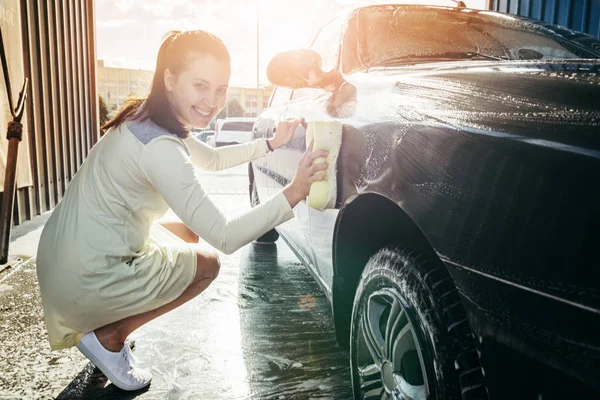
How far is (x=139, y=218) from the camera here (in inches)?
75.4

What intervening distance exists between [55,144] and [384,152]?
511 centimetres

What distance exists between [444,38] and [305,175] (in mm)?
1071

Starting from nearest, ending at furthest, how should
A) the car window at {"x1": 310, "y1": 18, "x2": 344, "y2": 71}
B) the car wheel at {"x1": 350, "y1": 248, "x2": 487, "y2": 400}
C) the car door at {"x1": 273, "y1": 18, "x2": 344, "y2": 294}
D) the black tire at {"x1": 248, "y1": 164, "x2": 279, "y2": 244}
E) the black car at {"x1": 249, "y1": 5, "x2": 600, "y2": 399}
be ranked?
the black car at {"x1": 249, "y1": 5, "x2": 600, "y2": 399} < the car wheel at {"x1": 350, "y1": 248, "x2": 487, "y2": 400} < the car door at {"x1": 273, "y1": 18, "x2": 344, "y2": 294} < the car window at {"x1": 310, "y1": 18, "x2": 344, "y2": 71} < the black tire at {"x1": 248, "y1": 164, "x2": 279, "y2": 244}

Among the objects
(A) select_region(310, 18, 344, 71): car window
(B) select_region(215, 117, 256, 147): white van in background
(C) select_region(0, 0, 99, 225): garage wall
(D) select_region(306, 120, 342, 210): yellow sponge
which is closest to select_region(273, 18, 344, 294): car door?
(A) select_region(310, 18, 344, 71): car window

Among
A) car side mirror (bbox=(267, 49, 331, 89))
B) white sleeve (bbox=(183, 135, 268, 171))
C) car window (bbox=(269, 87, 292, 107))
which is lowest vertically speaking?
white sleeve (bbox=(183, 135, 268, 171))

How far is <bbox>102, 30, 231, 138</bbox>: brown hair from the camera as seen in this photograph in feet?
5.63

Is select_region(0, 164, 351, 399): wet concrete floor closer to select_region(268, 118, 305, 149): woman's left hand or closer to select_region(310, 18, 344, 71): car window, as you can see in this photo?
select_region(268, 118, 305, 149): woman's left hand

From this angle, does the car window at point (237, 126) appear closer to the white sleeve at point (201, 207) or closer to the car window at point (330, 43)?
the car window at point (330, 43)

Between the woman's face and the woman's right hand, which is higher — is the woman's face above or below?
above

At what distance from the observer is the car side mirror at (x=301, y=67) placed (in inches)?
74.0


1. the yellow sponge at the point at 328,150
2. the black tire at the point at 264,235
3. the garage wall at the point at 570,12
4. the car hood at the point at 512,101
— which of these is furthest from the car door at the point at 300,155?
the garage wall at the point at 570,12

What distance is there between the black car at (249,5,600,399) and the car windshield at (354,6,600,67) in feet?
0.43

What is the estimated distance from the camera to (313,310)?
2895 millimetres

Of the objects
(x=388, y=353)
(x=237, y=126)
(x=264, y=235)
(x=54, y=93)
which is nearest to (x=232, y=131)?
(x=237, y=126)
